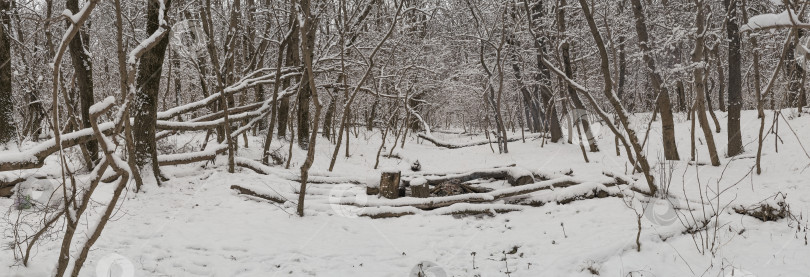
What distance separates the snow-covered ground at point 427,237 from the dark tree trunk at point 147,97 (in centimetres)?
60

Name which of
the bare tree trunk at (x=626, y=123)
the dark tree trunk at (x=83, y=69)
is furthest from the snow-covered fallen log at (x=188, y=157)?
the bare tree trunk at (x=626, y=123)

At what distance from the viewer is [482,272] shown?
4777mm

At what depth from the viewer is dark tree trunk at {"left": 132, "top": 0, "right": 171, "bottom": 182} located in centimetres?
681

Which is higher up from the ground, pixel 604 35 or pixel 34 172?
pixel 604 35

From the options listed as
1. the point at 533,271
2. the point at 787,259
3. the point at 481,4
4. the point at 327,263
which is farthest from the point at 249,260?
the point at 481,4

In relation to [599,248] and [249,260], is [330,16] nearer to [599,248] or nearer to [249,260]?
[249,260]

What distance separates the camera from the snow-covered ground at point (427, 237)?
4.38 meters

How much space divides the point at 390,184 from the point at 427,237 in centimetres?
156

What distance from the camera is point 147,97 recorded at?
6.89 metres

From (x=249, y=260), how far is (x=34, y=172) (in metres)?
3.85

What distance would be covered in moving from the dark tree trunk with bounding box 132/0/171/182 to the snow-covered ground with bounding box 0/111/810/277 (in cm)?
60

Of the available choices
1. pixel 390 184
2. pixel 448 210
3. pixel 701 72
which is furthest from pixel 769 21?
pixel 701 72

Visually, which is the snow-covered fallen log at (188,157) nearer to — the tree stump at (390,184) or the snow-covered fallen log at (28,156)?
the snow-covered fallen log at (28,156)

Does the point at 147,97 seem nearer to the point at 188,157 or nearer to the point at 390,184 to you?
the point at 188,157
